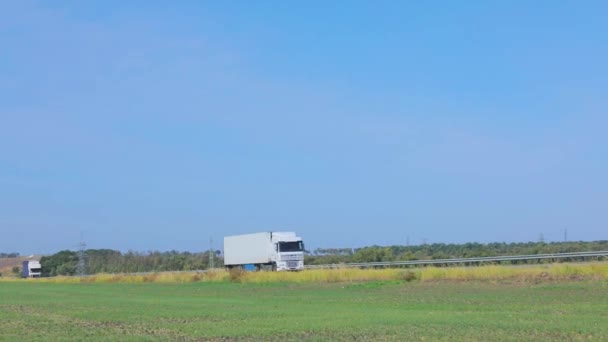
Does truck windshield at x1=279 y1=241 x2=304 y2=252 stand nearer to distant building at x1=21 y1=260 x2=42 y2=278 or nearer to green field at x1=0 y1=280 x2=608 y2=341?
green field at x1=0 y1=280 x2=608 y2=341

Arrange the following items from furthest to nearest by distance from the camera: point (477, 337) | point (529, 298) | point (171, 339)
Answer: point (529, 298) → point (171, 339) → point (477, 337)

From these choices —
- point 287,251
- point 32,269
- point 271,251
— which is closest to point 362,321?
point 287,251

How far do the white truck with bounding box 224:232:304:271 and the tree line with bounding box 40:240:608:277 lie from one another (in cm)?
2018

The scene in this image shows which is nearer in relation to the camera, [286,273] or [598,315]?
[598,315]

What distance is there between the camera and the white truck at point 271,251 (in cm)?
7000

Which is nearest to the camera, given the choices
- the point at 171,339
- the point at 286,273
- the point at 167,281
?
the point at 171,339

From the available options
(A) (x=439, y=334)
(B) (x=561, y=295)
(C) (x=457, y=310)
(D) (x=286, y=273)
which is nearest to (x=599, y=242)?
(D) (x=286, y=273)

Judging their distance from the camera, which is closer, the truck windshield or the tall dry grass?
the tall dry grass

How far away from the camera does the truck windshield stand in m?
70.2

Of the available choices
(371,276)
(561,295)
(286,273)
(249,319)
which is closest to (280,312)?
(249,319)

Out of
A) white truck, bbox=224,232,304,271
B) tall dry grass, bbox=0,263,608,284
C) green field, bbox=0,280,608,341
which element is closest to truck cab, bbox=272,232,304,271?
white truck, bbox=224,232,304,271

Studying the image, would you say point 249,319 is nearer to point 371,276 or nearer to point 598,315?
point 598,315

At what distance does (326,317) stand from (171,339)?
6200mm

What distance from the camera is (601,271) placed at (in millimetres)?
39156
